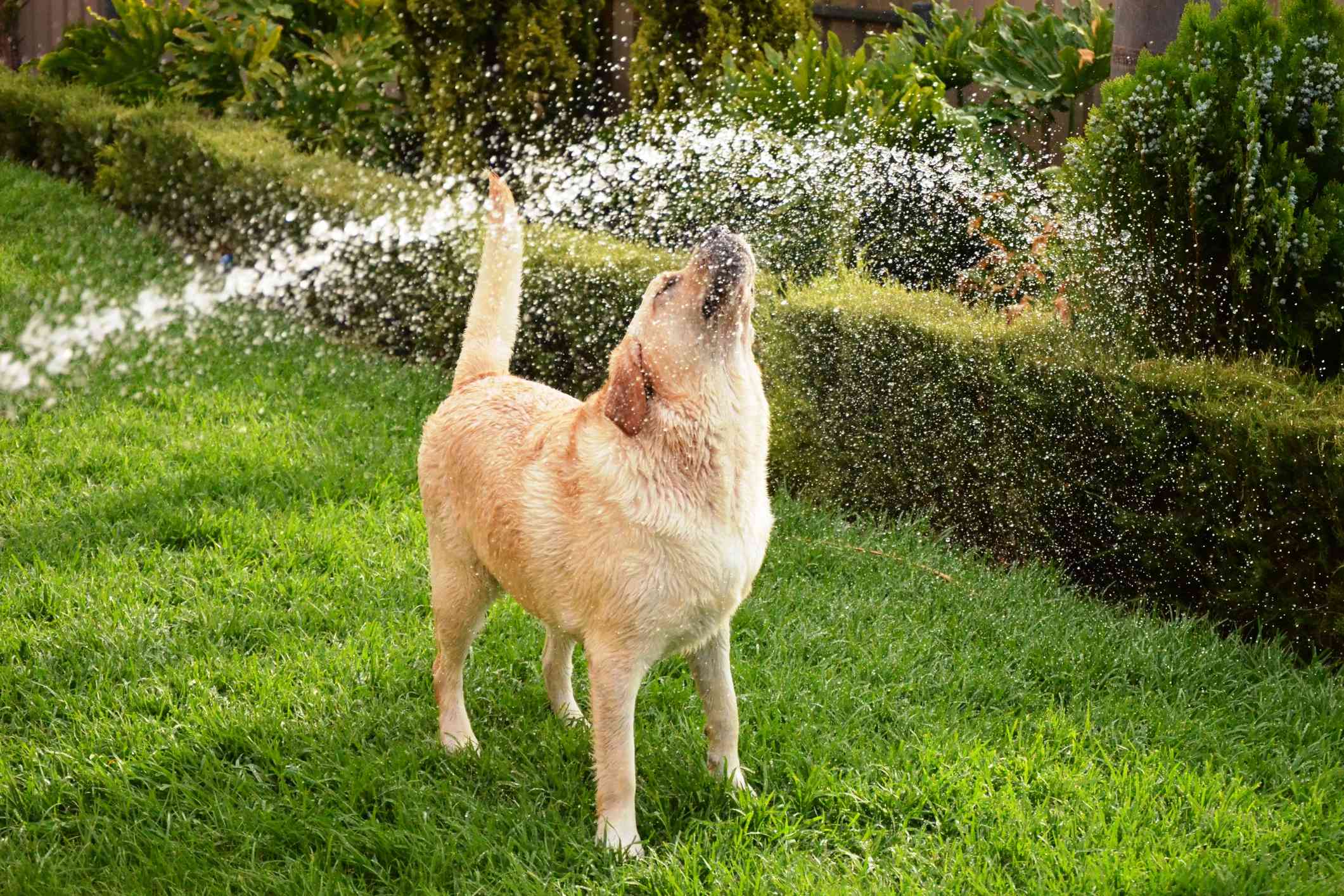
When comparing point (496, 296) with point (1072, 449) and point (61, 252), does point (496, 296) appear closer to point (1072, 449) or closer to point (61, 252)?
point (1072, 449)

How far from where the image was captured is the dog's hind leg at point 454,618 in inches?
115

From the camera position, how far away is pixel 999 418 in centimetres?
423

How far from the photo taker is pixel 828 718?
3246mm

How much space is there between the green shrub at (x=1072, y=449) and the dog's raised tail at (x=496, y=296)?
5.99 feet

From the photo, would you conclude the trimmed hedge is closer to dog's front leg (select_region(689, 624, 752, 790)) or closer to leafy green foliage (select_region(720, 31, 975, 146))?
leafy green foliage (select_region(720, 31, 975, 146))

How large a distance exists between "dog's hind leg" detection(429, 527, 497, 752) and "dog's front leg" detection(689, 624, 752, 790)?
0.55 metres

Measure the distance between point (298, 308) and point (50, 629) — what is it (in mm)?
3719

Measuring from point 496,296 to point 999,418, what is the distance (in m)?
1.99

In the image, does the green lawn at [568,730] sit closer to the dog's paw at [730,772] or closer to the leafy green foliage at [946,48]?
the dog's paw at [730,772]

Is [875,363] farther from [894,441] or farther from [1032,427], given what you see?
[1032,427]

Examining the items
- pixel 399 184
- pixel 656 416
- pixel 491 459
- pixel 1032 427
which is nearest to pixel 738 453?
pixel 656 416

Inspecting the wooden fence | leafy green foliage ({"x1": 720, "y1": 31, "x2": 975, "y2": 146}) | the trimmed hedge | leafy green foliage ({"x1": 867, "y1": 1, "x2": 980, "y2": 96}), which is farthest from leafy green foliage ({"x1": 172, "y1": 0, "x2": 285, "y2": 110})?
leafy green foliage ({"x1": 867, "y1": 1, "x2": 980, "y2": 96})

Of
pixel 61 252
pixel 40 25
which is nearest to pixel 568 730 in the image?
pixel 61 252

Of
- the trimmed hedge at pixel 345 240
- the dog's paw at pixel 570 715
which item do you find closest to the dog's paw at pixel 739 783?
the dog's paw at pixel 570 715
